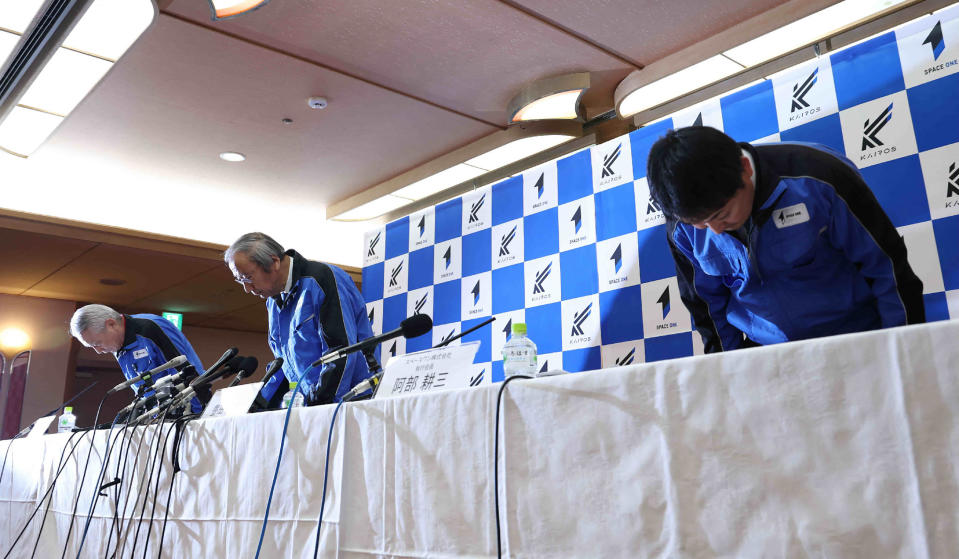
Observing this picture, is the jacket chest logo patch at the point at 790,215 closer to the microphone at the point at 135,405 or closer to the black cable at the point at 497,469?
the black cable at the point at 497,469

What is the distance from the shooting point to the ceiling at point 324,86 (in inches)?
112

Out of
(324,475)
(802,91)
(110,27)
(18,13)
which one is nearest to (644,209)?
(802,91)

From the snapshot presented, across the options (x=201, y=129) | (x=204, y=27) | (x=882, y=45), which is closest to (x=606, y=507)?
(x=882, y=45)

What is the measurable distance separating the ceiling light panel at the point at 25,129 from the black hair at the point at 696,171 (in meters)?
3.54

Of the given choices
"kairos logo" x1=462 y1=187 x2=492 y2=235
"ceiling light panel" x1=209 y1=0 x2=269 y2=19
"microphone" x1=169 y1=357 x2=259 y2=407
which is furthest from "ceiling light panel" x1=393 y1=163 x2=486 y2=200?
"microphone" x1=169 y1=357 x2=259 y2=407

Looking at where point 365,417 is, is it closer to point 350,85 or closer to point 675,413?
point 675,413

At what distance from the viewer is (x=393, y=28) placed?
2938 millimetres

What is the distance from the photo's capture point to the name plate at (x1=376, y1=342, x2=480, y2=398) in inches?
47.3

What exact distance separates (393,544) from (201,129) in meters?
3.41

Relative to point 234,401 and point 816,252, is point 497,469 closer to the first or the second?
point 816,252

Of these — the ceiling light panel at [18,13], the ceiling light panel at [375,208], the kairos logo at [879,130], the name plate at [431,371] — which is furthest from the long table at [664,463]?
the ceiling light panel at [375,208]

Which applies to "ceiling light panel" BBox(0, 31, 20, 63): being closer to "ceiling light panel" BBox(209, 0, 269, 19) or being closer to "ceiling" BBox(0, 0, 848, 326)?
"ceiling" BBox(0, 0, 848, 326)

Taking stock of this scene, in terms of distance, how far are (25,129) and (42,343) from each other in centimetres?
389

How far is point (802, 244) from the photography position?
3.92 ft
